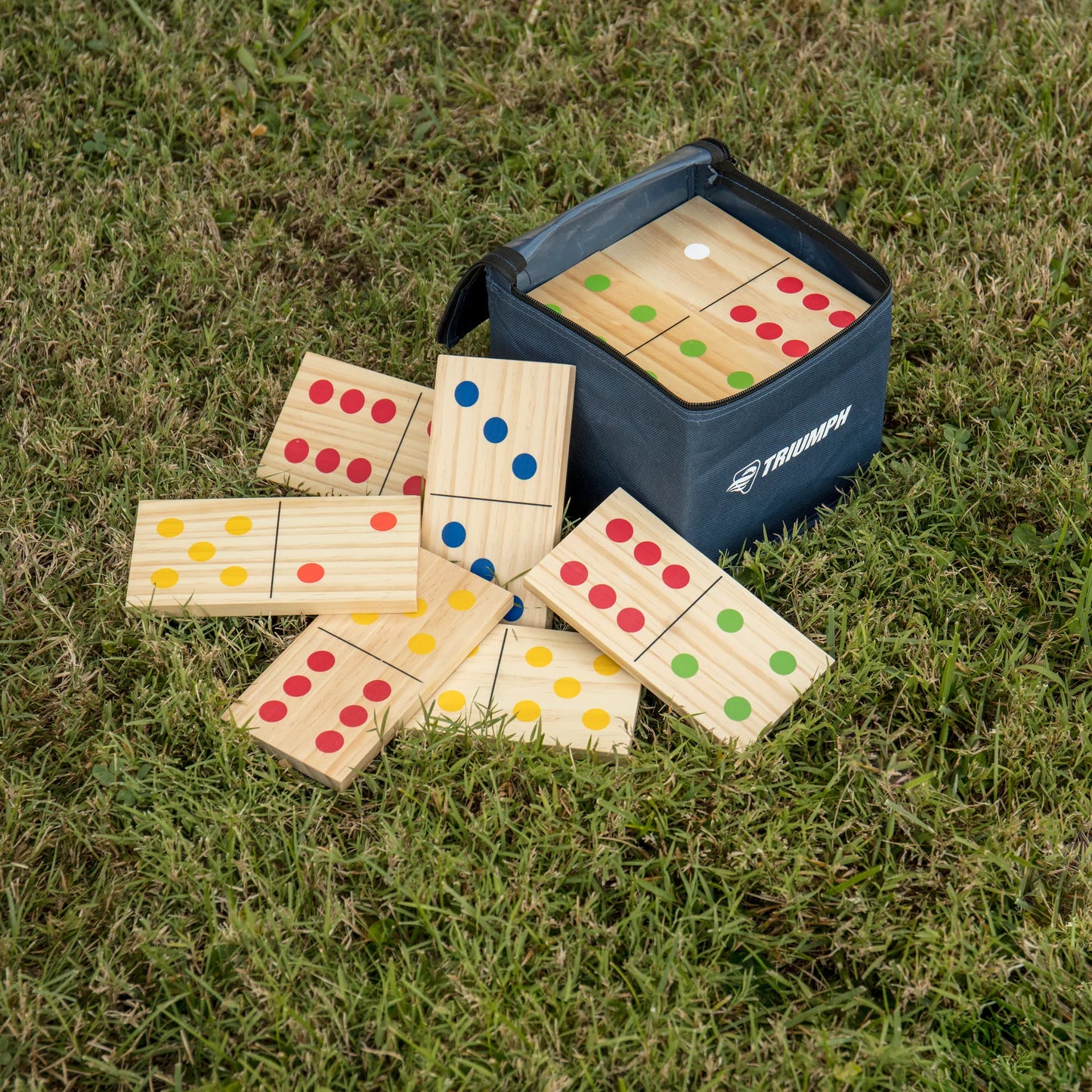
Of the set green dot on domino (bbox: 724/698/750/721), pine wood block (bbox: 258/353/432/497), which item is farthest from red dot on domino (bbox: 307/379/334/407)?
green dot on domino (bbox: 724/698/750/721)

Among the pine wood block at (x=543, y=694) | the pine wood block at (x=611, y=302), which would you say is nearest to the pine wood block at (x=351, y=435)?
the pine wood block at (x=611, y=302)

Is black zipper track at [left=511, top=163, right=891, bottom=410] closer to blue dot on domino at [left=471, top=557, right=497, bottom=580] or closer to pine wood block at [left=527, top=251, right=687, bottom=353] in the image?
pine wood block at [left=527, top=251, right=687, bottom=353]

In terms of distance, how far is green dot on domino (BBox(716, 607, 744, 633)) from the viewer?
2.38 meters

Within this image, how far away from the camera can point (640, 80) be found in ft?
12.3

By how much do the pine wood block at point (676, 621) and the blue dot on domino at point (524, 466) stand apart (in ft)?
0.53

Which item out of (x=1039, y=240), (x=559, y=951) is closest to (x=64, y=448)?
(x=559, y=951)

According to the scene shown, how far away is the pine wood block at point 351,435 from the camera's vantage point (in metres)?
2.73

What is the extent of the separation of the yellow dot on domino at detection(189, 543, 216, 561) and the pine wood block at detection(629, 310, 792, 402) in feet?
3.21

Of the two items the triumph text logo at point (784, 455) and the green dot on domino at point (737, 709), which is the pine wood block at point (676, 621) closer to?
the green dot on domino at point (737, 709)

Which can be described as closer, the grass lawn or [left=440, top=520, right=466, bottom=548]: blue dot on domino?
the grass lawn

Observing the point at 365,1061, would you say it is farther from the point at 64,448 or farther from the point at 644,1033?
the point at 64,448

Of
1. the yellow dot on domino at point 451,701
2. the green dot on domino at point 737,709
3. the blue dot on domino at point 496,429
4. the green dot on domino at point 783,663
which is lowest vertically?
the yellow dot on domino at point 451,701

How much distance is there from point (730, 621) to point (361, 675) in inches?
29.2

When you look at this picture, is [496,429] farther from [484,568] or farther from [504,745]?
[504,745]
